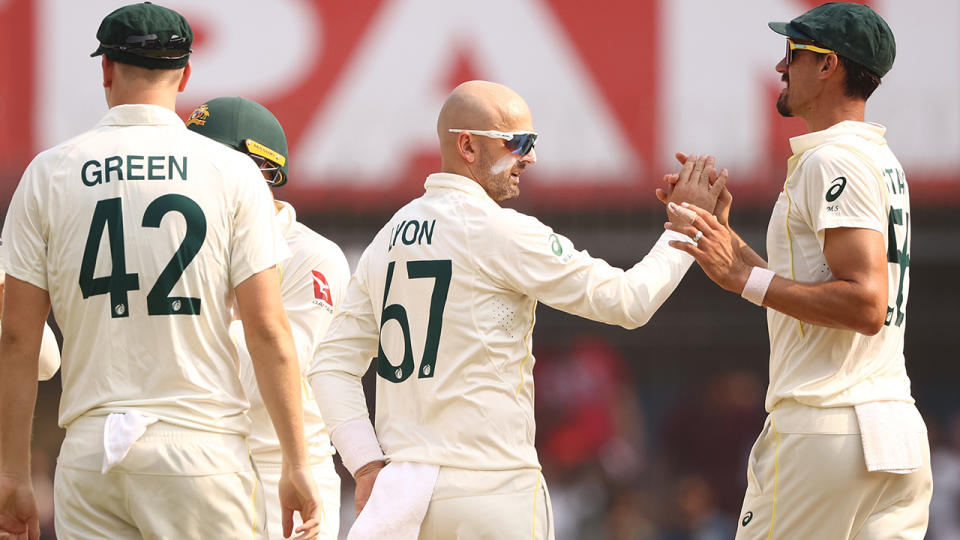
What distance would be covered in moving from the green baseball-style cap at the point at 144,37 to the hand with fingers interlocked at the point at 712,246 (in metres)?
1.78

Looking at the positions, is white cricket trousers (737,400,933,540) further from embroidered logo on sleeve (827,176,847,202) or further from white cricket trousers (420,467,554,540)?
A: white cricket trousers (420,467,554,540)

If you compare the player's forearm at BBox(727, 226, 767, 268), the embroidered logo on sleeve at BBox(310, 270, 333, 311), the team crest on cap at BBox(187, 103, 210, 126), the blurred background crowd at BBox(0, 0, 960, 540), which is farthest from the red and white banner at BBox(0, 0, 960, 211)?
the player's forearm at BBox(727, 226, 767, 268)

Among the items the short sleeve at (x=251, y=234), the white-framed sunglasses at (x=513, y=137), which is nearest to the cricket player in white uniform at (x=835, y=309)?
the white-framed sunglasses at (x=513, y=137)

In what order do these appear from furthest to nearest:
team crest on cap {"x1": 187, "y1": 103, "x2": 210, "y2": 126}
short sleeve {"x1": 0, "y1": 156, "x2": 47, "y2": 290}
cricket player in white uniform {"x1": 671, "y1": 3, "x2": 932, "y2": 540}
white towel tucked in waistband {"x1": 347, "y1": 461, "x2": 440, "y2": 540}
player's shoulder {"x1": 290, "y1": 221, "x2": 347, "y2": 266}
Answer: team crest on cap {"x1": 187, "y1": 103, "x2": 210, "y2": 126}
player's shoulder {"x1": 290, "y1": 221, "x2": 347, "y2": 266}
cricket player in white uniform {"x1": 671, "y1": 3, "x2": 932, "y2": 540}
white towel tucked in waistband {"x1": 347, "y1": 461, "x2": 440, "y2": 540}
short sleeve {"x1": 0, "y1": 156, "x2": 47, "y2": 290}

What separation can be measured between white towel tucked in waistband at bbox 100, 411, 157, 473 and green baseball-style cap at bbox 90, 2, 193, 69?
111 cm

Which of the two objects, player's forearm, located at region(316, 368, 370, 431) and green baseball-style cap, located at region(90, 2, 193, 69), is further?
player's forearm, located at region(316, 368, 370, 431)

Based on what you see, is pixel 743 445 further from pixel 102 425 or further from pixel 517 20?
pixel 102 425

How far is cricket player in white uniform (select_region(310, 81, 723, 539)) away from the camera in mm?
4430

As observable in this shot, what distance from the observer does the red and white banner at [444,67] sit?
14.7 meters

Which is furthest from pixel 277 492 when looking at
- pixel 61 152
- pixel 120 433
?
pixel 61 152

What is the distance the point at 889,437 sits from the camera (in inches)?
178

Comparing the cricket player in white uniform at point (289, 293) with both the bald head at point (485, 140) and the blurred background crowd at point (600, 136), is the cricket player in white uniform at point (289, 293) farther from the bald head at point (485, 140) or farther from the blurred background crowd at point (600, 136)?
the blurred background crowd at point (600, 136)

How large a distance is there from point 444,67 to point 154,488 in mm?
11486

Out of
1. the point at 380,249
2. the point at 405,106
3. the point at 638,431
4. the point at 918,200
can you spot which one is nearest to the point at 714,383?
the point at 638,431
